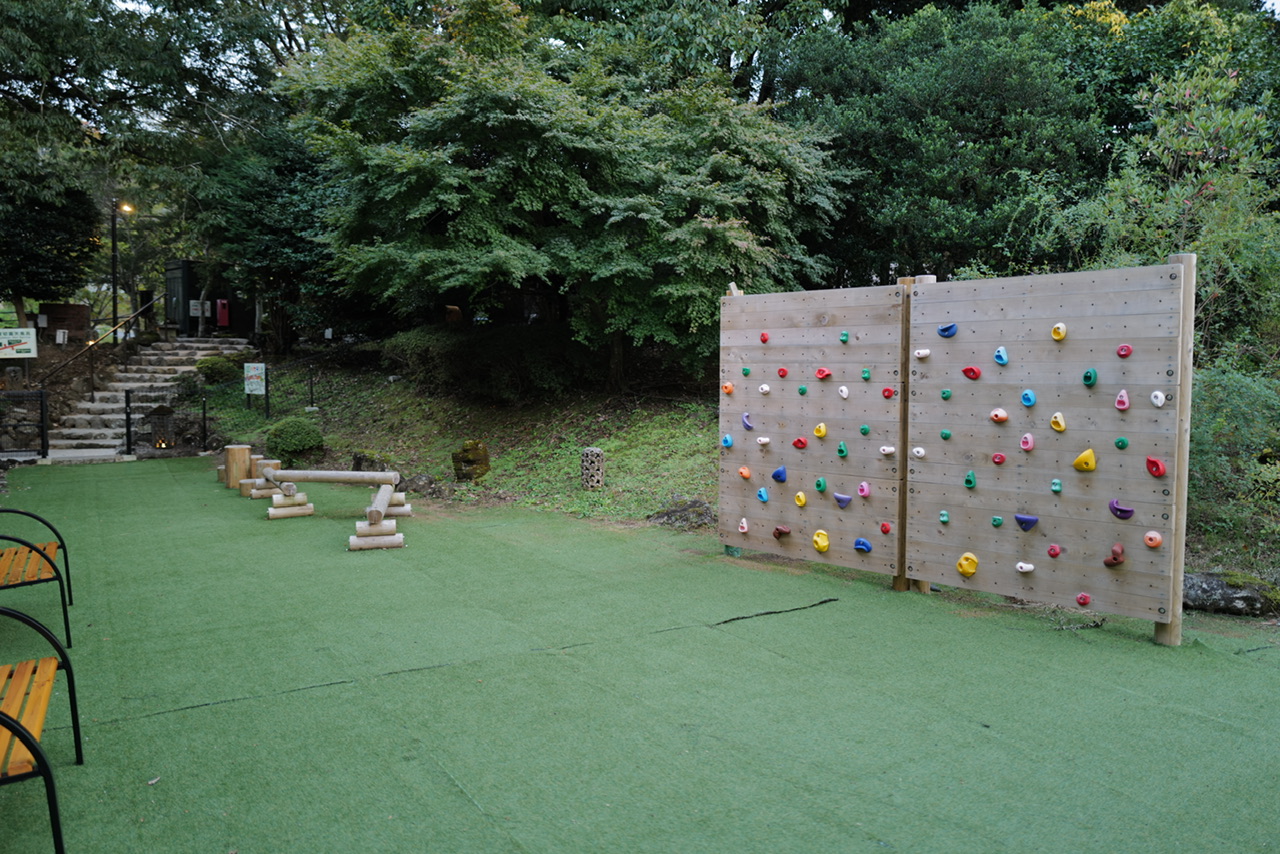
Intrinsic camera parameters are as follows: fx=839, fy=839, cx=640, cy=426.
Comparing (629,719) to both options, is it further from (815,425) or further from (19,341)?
(19,341)

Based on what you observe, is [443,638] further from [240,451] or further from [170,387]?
[170,387]

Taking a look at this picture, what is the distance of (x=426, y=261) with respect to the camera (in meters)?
10.4

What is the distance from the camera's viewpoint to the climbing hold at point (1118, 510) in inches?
172

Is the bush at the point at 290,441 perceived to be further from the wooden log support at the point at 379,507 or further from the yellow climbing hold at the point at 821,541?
the yellow climbing hold at the point at 821,541

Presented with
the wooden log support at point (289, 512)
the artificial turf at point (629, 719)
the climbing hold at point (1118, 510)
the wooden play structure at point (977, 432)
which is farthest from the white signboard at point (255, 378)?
the climbing hold at point (1118, 510)

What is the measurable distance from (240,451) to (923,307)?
27.7 feet

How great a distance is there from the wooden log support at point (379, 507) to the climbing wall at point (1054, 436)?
4.18m

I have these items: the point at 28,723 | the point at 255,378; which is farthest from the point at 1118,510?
the point at 255,378

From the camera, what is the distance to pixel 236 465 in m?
10.2

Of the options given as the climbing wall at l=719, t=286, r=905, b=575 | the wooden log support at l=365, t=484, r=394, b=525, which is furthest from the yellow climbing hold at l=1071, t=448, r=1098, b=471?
the wooden log support at l=365, t=484, r=394, b=525

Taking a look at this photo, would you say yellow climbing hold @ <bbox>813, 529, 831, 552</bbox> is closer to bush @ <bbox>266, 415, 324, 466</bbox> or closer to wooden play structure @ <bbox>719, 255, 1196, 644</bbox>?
wooden play structure @ <bbox>719, 255, 1196, 644</bbox>

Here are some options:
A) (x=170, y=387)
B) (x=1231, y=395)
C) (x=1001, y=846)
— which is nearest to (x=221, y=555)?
(x=1001, y=846)

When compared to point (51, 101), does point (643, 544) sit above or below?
below

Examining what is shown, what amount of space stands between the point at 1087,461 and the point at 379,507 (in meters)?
5.32
